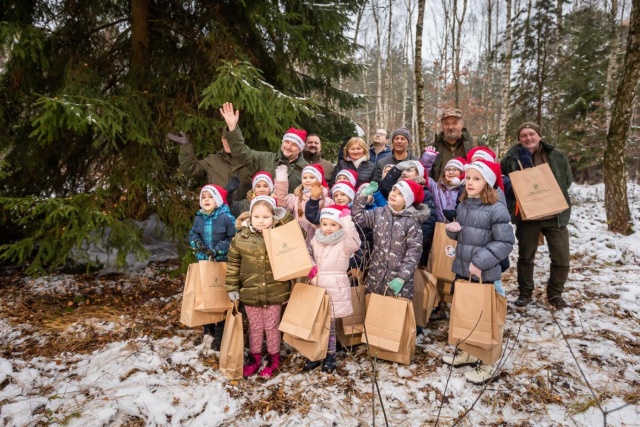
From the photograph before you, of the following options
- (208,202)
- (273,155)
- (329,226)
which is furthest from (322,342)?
(273,155)

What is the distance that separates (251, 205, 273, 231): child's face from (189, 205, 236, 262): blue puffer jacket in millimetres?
537

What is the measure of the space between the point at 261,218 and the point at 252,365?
1526 millimetres

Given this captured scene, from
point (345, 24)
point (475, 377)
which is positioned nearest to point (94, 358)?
point (475, 377)

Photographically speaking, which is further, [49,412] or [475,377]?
[475,377]

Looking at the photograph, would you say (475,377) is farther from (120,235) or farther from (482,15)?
(482,15)

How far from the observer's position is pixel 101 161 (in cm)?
555

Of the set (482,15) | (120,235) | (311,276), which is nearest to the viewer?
(311,276)

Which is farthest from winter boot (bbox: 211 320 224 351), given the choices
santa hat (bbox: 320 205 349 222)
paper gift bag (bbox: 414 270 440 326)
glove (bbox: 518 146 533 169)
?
glove (bbox: 518 146 533 169)

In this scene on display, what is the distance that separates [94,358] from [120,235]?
1612 mm

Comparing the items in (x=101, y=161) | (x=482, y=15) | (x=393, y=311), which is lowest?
(x=393, y=311)

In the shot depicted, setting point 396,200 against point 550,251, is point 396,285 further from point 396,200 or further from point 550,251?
point 550,251

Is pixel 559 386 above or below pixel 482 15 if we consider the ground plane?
below

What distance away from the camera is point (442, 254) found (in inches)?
149

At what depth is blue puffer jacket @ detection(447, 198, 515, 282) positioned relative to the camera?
9.97 feet
